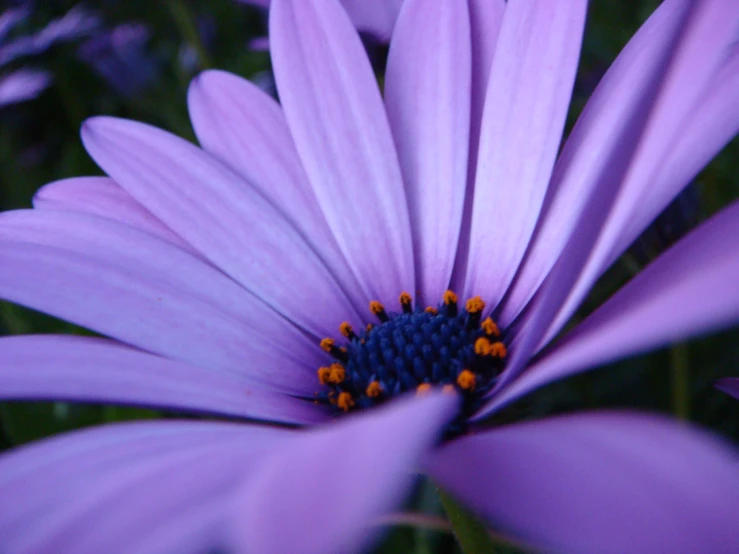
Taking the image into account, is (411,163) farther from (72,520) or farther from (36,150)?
(36,150)

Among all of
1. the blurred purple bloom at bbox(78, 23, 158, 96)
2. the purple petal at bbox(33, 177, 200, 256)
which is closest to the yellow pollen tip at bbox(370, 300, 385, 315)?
the purple petal at bbox(33, 177, 200, 256)

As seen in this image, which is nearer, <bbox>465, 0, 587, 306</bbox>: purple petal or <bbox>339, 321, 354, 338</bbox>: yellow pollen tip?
<bbox>465, 0, 587, 306</bbox>: purple petal

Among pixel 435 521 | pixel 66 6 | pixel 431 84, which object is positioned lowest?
pixel 435 521

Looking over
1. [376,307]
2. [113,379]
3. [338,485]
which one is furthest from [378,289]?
[338,485]

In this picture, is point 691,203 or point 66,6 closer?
point 691,203

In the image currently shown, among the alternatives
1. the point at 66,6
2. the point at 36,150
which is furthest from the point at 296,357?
the point at 66,6

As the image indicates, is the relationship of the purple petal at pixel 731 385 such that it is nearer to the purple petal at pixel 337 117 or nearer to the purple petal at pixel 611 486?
the purple petal at pixel 611 486

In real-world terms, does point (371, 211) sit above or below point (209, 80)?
below

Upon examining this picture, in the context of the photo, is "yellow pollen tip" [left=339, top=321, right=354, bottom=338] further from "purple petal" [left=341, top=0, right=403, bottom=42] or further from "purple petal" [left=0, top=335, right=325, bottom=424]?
"purple petal" [left=341, top=0, right=403, bottom=42]
